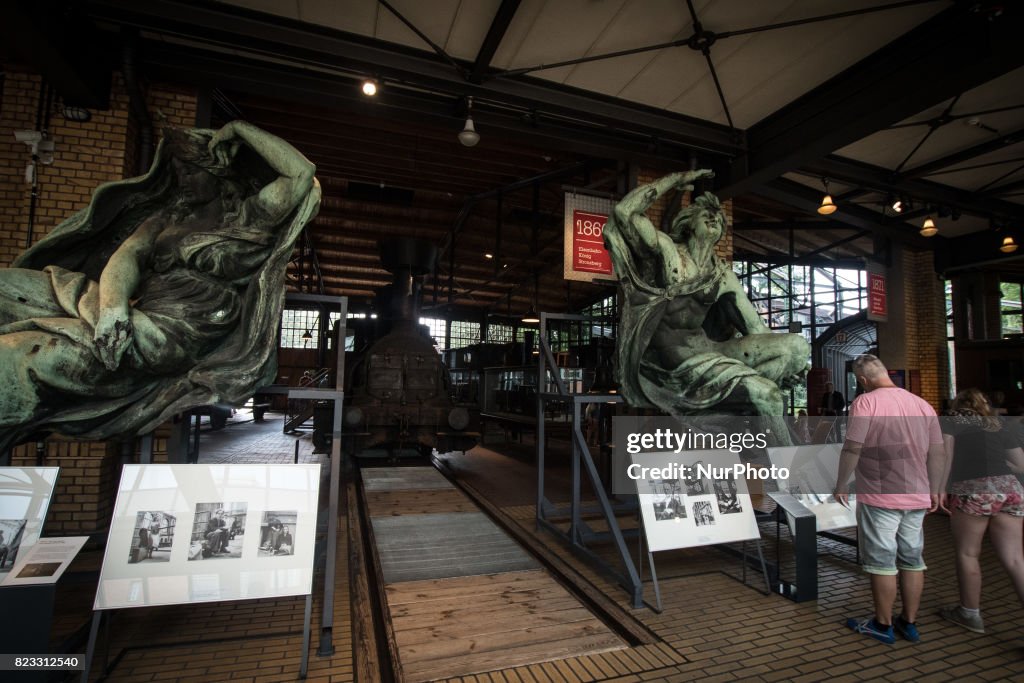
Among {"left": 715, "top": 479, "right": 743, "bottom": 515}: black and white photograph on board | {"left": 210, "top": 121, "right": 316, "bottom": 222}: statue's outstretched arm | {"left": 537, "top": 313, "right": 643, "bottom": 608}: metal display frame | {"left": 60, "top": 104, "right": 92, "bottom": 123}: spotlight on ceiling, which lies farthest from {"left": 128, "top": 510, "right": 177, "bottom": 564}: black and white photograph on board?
{"left": 60, "top": 104, "right": 92, "bottom": 123}: spotlight on ceiling

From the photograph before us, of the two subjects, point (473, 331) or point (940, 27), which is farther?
point (473, 331)

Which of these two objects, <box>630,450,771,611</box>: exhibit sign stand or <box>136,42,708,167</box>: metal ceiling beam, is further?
<box>136,42,708,167</box>: metal ceiling beam

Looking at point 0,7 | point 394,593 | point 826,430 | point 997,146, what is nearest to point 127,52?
point 0,7

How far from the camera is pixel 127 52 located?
4.09m

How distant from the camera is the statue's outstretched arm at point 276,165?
2467 millimetres

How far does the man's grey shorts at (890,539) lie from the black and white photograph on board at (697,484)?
2.61ft

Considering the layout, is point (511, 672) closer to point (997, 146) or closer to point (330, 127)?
point (330, 127)

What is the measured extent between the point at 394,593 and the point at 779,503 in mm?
2435

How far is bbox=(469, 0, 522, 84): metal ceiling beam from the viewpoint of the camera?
4.16 metres

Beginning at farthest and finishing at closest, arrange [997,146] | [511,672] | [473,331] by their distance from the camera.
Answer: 1. [473,331]
2. [997,146]
3. [511,672]

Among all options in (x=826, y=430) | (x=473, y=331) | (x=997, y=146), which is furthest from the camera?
(x=473, y=331)

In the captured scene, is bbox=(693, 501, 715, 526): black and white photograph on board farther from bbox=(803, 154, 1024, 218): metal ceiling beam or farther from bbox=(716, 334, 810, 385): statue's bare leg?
bbox=(803, 154, 1024, 218): metal ceiling beam

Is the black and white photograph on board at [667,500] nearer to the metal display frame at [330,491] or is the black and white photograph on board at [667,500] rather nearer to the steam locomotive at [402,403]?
the metal display frame at [330,491]

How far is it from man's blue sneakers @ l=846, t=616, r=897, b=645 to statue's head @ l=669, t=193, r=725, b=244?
7.54ft
